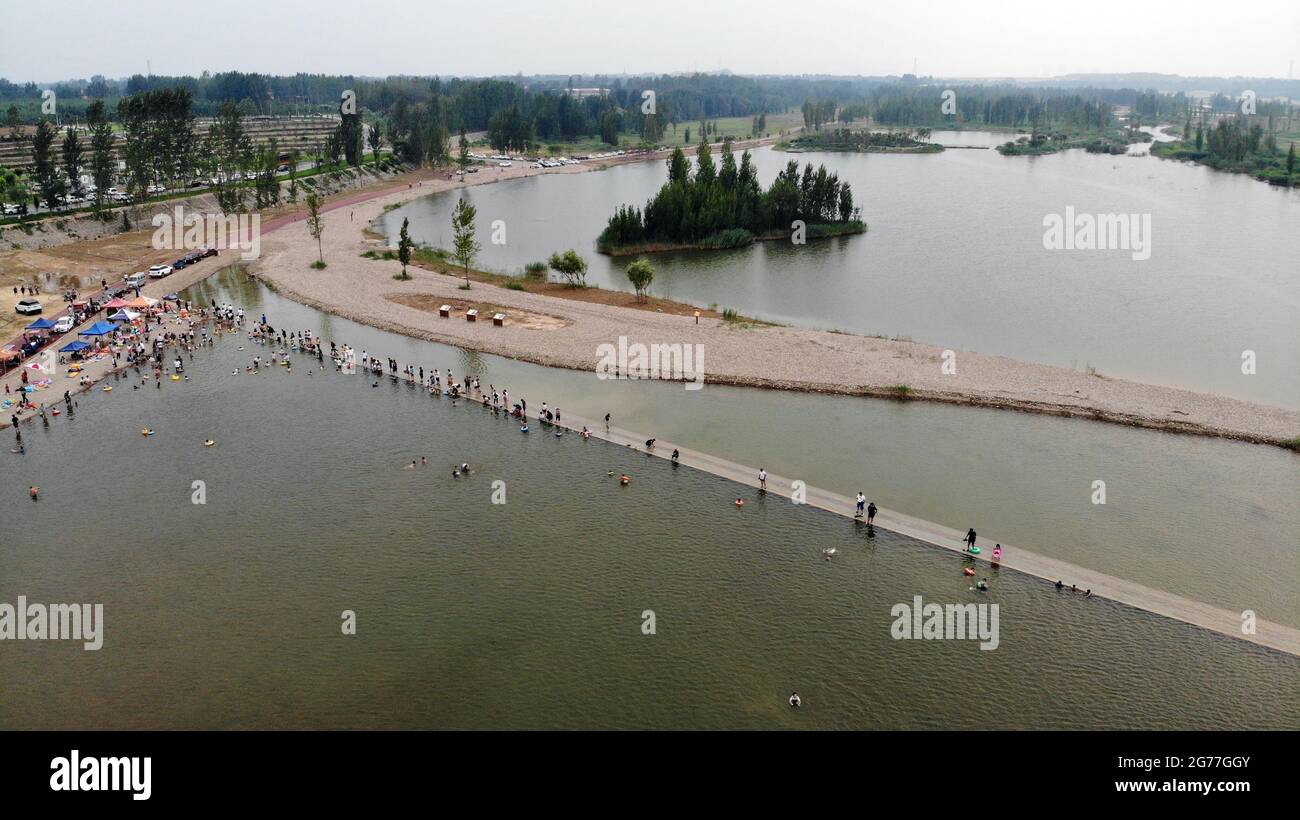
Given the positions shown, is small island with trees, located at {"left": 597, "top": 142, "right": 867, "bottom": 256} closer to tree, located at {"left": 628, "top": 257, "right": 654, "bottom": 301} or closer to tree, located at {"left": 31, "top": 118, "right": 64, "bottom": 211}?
tree, located at {"left": 628, "top": 257, "right": 654, "bottom": 301}

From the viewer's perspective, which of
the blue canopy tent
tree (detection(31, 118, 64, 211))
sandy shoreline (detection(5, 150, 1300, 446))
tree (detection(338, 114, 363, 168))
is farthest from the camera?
tree (detection(338, 114, 363, 168))

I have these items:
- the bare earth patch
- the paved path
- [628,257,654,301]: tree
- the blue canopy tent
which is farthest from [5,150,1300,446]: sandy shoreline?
the blue canopy tent

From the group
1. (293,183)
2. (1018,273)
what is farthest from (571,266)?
(293,183)

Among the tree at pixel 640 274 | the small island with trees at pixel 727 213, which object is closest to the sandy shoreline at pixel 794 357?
the tree at pixel 640 274

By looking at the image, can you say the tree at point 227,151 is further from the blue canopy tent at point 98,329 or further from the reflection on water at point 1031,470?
the reflection on water at point 1031,470

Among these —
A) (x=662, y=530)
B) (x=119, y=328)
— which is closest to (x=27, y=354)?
(x=119, y=328)
